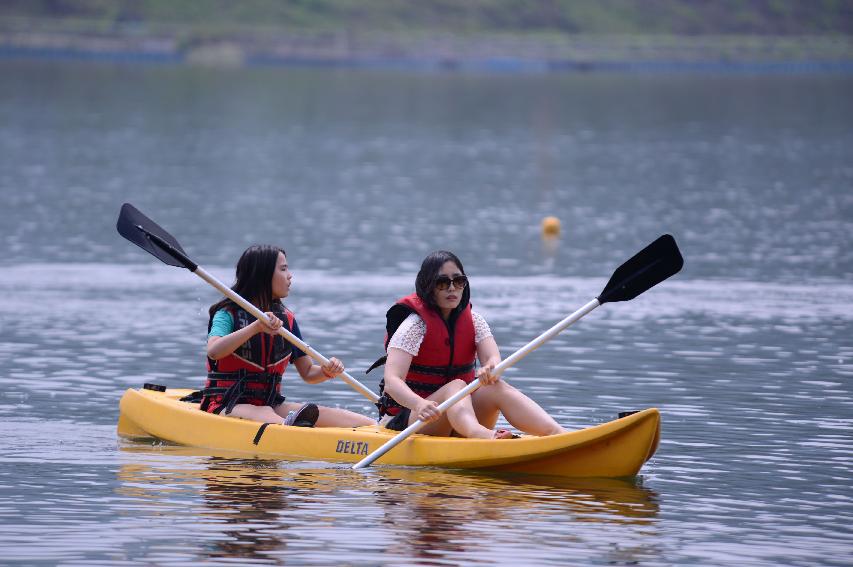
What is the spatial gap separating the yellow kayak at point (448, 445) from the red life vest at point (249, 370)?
16 cm

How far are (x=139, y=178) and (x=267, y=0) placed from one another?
6848cm

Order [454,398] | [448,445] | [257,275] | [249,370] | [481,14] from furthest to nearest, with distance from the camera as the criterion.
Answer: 1. [481,14]
2. [249,370]
3. [257,275]
4. [448,445]
5. [454,398]

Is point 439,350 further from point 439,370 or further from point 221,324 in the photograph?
point 221,324

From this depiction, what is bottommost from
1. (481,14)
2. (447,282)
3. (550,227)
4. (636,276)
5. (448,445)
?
(448,445)

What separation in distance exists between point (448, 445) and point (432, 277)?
106 cm

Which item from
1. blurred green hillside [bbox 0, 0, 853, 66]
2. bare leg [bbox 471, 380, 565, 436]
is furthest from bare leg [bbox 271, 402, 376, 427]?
blurred green hillside [bbox 0, 0, 853, 66]

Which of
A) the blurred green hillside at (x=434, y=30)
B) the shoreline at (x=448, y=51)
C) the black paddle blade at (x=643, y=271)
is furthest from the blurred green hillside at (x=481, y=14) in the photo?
the black paddle blade at (x=643, y=271)

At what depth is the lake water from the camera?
964 cm

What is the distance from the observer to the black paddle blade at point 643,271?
11336 millimetres

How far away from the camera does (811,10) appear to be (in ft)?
378

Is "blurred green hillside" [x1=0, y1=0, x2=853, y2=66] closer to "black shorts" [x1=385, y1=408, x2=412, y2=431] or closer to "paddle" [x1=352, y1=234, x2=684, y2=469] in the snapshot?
"black shorts" [x1=385, y1=408, x2=412, y2=431]

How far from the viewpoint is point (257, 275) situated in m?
11.3

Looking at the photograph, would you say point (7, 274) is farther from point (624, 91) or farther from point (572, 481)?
point (624, 91)

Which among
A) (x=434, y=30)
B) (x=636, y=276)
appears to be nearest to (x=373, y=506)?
(x=636, y=276)
